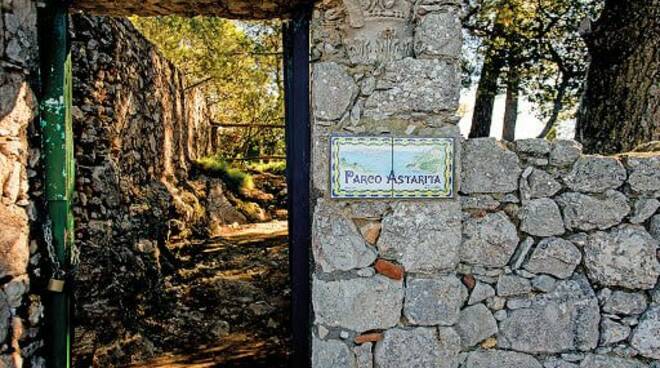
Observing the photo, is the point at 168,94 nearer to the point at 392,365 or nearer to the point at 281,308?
the point at 281,308

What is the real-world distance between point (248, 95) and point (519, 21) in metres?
7.76

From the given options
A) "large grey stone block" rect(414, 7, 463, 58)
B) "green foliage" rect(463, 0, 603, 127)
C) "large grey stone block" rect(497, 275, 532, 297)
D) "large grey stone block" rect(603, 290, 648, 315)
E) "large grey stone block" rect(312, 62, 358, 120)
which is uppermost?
"green foliage" rect(463, 0, 603, 127)

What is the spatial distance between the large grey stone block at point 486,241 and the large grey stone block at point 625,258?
1.32ft

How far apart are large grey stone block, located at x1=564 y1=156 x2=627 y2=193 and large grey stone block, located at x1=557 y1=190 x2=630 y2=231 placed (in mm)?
39

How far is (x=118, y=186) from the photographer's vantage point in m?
5.34

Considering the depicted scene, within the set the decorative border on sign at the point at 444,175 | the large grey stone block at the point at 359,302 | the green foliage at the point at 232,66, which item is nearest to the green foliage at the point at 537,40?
the green foliage at the point at 232,66

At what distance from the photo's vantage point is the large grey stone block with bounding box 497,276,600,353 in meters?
2.44

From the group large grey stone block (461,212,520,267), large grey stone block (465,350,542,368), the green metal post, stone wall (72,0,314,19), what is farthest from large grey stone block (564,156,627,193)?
the green metal post

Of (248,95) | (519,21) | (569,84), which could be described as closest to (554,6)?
(519,21)

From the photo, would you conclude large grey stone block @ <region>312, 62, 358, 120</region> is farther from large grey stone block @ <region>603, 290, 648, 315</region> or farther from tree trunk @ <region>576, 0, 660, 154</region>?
tree trunk @ <region>576, 0, 660, 154</region>

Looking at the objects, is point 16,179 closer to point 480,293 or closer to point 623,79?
point 480,293

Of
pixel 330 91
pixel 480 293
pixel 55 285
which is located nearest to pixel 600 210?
pixel 480 293

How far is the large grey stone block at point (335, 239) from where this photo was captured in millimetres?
2318

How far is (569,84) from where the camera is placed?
23.0 feet
